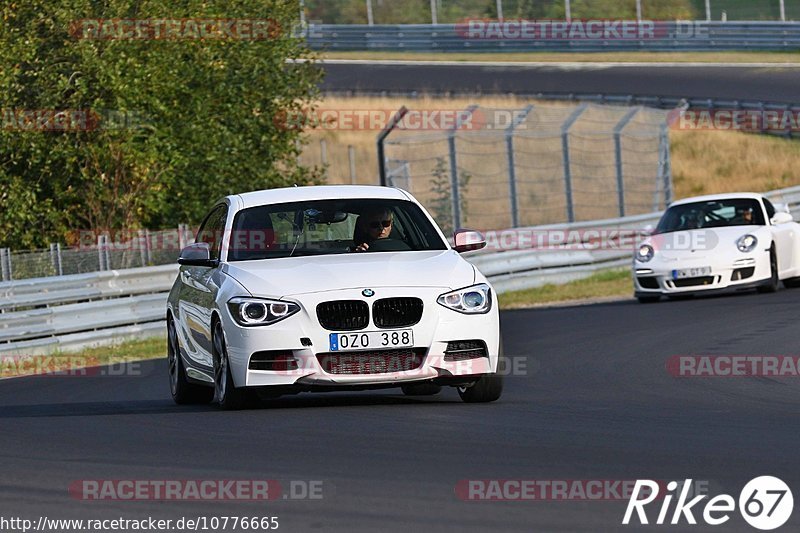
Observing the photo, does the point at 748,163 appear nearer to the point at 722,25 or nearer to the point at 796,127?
the point at 796,127

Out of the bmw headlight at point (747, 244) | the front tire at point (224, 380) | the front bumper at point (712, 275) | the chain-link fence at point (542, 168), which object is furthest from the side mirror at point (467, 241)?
the chain-link fence at point (542, 168)

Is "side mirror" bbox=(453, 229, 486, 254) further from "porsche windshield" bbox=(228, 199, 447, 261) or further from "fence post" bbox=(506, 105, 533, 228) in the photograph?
"fence post" bbox=(506, 105, 533, 228)

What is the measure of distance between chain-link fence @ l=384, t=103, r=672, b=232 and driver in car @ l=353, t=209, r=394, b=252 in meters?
16.2

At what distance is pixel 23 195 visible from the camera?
24641 mm

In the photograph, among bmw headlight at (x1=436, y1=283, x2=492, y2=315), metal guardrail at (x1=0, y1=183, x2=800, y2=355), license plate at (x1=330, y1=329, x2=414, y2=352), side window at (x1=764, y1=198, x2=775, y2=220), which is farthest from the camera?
side window at (x1=764, y1=198, x2=775, y2=220)

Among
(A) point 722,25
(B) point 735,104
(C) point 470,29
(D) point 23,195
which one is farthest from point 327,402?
(C) point 470,29

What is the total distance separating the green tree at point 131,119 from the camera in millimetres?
24516

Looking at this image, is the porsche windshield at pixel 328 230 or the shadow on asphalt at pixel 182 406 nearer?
the shadow on asphalt at pixel 182 406

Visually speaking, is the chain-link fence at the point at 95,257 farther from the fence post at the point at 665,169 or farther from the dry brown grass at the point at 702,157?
the dry brown grass at the point at 702,157

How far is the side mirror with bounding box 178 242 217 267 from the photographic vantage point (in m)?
11.0

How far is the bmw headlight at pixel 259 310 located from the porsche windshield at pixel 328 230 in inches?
29.4

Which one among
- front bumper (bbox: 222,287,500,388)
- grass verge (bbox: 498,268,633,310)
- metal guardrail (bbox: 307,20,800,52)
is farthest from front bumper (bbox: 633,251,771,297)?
metal guardrail (bbox: 307,20,800,52)

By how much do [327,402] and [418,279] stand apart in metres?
1.42

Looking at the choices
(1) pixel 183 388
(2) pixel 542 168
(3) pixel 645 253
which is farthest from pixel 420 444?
(2) pixel 542 168
